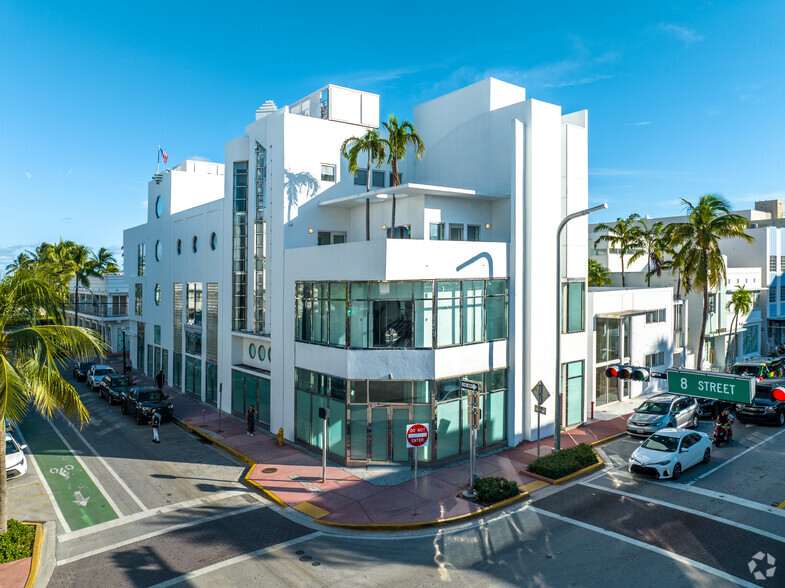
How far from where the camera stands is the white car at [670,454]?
1820 centimetres

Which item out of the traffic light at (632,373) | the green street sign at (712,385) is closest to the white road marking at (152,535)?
the green street sign at (712,385)

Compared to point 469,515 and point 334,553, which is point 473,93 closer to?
point 469,515

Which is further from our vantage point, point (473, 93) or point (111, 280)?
point (111, 280)

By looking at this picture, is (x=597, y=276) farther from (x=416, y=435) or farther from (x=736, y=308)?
(x=416, y=435)

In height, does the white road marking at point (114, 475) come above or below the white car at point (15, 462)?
below

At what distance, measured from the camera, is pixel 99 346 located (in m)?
13.5

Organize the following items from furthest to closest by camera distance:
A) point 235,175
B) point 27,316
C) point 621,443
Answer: point 235,175
point 621,443
point 27,316

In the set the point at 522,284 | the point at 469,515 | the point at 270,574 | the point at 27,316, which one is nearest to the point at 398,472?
the point at 469,515

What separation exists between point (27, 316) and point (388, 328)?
11002 millimetres

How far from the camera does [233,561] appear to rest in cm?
1302

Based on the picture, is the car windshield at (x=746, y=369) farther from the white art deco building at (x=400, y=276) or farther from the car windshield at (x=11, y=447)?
the car windshield at (x=11, y=447)

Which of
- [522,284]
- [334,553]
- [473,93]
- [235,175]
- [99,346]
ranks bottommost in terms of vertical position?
[334,553]

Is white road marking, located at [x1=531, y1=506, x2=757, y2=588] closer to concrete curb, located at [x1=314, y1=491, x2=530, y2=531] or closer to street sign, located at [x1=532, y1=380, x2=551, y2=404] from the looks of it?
concrete curb, located at [x1=314, y1=491, x2=530, y2=531]

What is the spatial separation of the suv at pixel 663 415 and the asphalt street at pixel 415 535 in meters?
3.27
